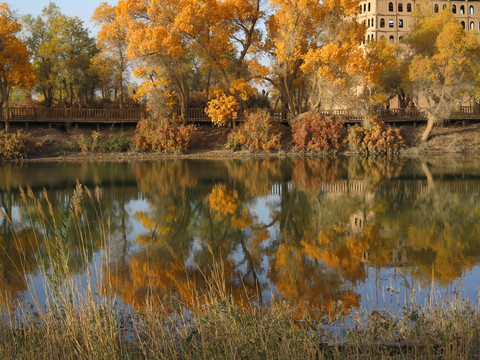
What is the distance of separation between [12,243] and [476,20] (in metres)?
87.2

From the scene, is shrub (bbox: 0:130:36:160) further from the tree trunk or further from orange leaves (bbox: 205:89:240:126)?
the tree trunk

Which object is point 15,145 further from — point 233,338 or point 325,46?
point 233,338

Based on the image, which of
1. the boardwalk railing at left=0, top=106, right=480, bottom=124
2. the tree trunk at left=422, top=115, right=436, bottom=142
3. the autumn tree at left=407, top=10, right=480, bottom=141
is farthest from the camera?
the boardwalk railing at left=0, top=106, right=480, bottom=124

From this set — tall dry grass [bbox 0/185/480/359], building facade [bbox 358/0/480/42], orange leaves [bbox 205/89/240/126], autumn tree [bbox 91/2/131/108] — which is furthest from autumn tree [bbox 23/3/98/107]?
building facade [bbox 358/0/480/42]

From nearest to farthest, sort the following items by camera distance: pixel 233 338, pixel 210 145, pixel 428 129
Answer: pixel 233 338, pixel 210 145, pixel 428 129

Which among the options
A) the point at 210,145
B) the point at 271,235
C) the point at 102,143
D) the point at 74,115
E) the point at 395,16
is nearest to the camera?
the point at 271,235

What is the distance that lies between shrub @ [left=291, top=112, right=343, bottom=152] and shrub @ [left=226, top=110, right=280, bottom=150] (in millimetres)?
1765

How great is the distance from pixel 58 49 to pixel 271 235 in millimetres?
35871

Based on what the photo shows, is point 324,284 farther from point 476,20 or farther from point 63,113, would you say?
point 476,20

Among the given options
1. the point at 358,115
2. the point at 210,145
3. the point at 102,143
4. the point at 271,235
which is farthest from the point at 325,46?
the point at 271,235

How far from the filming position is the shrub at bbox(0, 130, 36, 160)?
3619cm

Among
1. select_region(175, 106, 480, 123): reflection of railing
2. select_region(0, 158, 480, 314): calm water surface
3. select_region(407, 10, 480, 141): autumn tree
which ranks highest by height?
select_region(407, 10, 480, 141): autumn tree

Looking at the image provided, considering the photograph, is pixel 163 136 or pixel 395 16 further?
pixel 395 16

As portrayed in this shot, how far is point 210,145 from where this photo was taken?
1646 inches
